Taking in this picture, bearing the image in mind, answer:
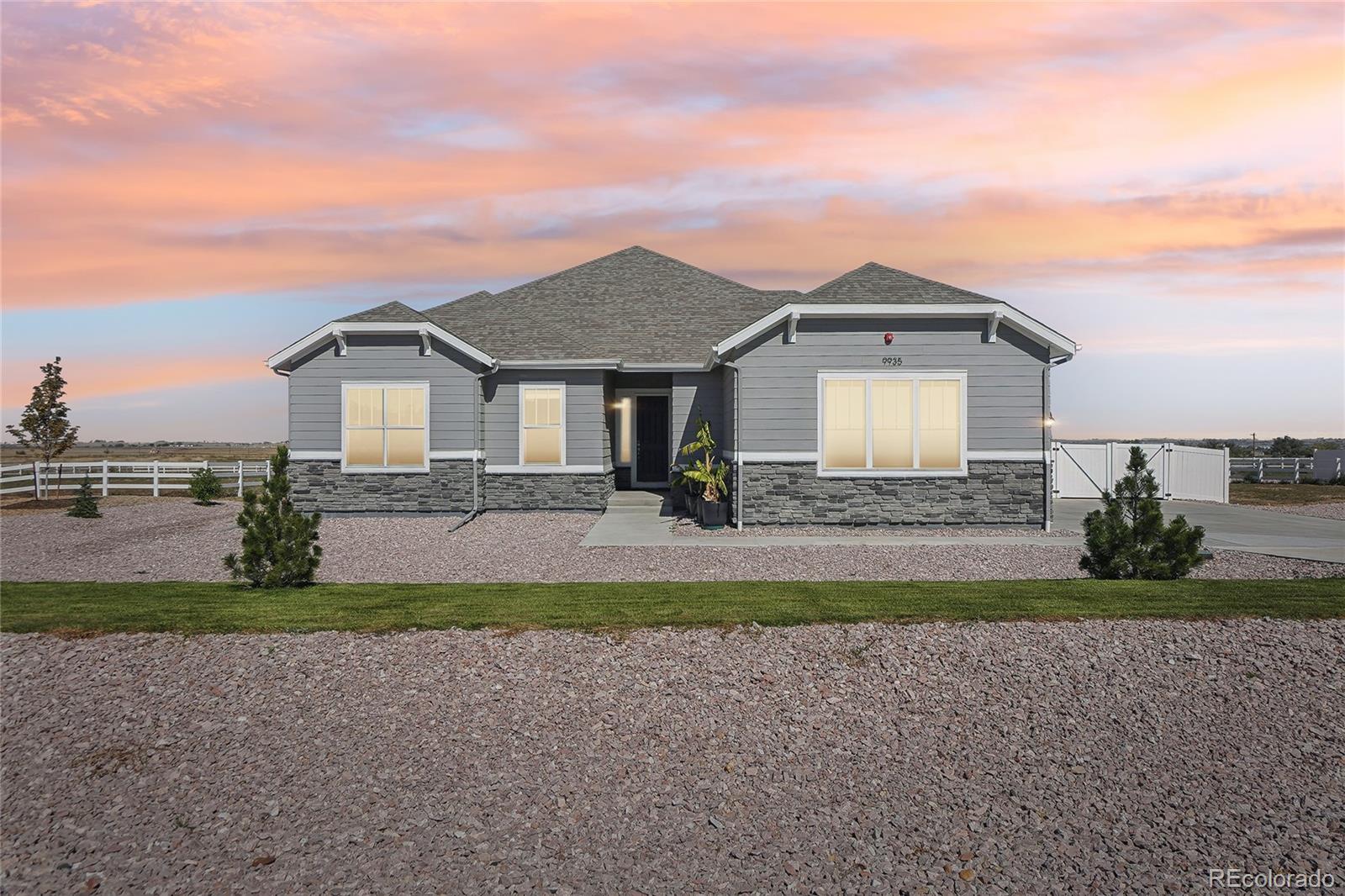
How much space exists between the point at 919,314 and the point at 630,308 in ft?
32.5

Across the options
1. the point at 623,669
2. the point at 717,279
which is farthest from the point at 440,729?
the point at 717,279

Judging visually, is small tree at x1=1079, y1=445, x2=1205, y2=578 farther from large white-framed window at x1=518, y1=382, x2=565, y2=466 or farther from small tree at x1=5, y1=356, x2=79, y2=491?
small tree at x1=5, y1=356, x2=79, y2=491

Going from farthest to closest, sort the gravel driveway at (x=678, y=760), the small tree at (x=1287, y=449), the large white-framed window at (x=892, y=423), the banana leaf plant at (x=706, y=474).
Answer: the small tree at (x=1287, y=449)
the banana leaf plant at (x=706, y=474)
the large white-framed window at (x=892, y=423)
the gravel driveway at (x=678, y=760)

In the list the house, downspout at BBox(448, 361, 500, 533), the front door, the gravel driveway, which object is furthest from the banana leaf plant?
the gravel driveway

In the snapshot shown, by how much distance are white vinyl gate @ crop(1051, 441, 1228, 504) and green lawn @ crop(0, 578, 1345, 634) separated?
14096 millimetres

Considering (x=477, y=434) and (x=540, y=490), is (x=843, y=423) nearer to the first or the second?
(x=540, y=490)

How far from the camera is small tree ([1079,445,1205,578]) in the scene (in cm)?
1008

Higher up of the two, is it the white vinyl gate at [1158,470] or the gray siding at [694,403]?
the gray siding at [694,403]

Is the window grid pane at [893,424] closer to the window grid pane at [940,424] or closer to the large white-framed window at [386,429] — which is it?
the window grid pane at [940,424]

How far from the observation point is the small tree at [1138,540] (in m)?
10.1

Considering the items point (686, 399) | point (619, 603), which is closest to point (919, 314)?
point (686, 399)

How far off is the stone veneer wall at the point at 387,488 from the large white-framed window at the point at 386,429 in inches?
8.7

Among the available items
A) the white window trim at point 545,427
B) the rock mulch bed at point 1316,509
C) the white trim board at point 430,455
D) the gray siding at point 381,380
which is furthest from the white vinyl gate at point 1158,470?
the gray siding at point 381,380

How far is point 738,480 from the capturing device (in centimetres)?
1608
